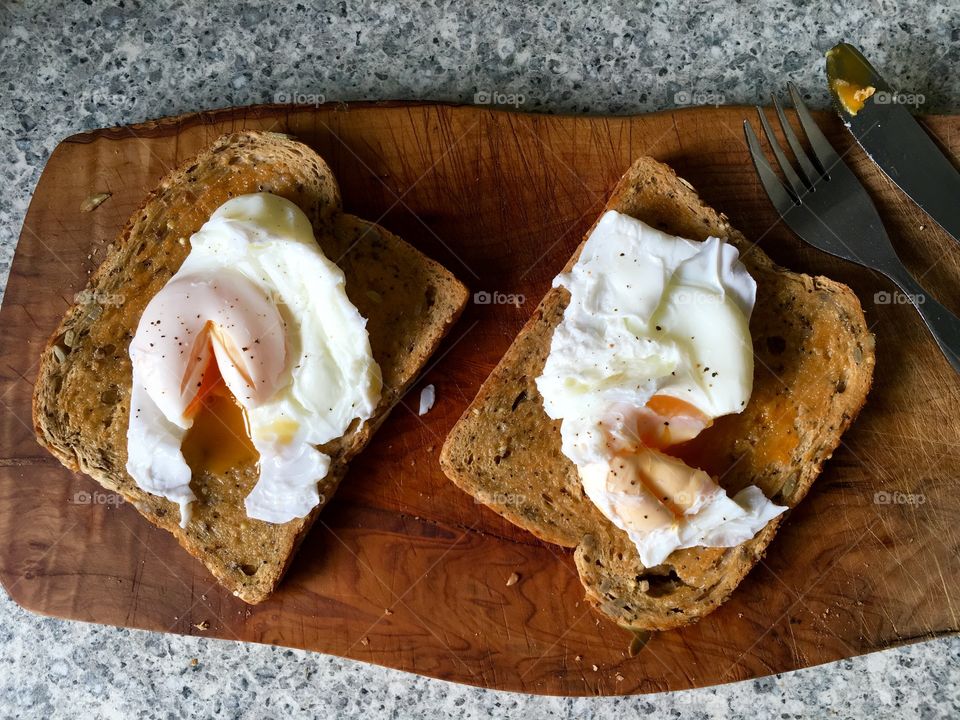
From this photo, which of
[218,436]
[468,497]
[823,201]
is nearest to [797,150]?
[823,201]

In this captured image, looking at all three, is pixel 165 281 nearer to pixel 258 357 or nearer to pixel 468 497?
pixel 258 357

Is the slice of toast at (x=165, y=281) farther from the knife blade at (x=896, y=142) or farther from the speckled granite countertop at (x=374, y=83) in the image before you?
the knife blade at (x=896, y=142)

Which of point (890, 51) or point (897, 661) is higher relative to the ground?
point (890, 51)

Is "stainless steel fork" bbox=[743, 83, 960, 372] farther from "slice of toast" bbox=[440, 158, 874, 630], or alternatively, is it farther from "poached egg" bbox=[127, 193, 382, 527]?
"poached egg" bbox=[127, 193, 382, 527]

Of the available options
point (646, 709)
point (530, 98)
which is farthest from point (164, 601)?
point (530, 98)

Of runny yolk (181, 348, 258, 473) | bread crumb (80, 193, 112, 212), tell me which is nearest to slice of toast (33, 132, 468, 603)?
runny yolk (181, 348, 258, 473)

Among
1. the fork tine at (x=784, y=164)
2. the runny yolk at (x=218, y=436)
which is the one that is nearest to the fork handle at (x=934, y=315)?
the fork tine at (x=784, y=164)

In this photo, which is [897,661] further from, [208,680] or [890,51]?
[208,680]
